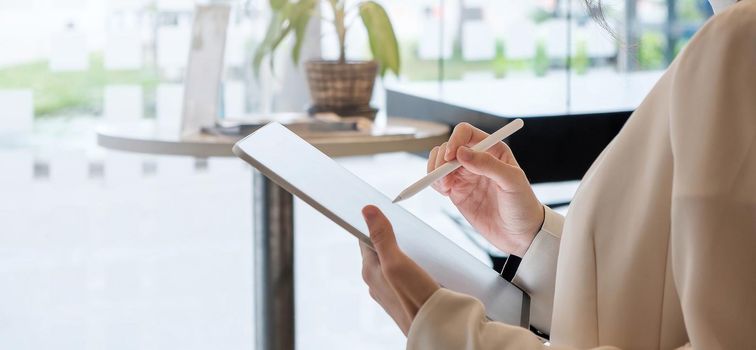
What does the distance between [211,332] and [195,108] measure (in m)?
1.25

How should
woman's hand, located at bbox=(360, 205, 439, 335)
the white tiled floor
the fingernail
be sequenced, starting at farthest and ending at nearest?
the white tiled floor
the fingernail
woman's hand, located at bbox=(360, 205, 439, 335)

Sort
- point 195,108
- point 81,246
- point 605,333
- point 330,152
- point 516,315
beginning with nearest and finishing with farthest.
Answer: point 605,333
point 516,315
point 330,152
point 195,108
point 81,246

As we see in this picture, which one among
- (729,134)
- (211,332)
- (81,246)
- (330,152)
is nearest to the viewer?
(729,134)

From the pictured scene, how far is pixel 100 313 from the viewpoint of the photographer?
11.3 feet

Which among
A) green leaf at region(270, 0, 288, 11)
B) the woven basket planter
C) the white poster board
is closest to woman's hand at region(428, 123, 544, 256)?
the white poster board

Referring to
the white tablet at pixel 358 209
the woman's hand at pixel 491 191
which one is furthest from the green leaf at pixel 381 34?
the white tablet at pixel 358 209

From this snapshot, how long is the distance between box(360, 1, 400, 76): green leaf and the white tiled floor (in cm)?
109

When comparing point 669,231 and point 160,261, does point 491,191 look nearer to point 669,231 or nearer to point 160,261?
point 669,231

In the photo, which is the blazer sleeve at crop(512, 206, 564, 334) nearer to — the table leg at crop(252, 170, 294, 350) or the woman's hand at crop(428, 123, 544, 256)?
the woman's hand at crop(428, 123, 544, 256)

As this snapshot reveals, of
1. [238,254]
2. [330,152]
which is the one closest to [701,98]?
[330,152]

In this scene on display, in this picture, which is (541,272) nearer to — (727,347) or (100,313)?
(727,347)

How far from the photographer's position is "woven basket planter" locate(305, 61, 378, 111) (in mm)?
2422

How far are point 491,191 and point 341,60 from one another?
130cm

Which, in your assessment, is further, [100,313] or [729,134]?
[100,313]
